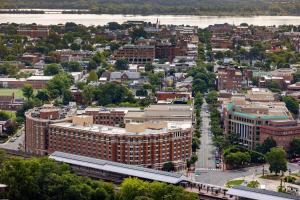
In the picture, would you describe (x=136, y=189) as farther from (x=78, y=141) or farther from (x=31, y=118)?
(x=31, y=118)

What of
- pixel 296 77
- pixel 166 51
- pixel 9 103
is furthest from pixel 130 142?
pixel 166 51

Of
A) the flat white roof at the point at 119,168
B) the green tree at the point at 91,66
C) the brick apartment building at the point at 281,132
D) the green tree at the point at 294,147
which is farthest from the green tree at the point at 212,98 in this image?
the flat white roof at the point at 119,168

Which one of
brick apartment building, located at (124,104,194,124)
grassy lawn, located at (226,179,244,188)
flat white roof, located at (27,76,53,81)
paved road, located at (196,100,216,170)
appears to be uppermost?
brick apartment building, located at (124,104,194,124)

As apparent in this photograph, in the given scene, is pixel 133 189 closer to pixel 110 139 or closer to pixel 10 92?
pixel 110 139

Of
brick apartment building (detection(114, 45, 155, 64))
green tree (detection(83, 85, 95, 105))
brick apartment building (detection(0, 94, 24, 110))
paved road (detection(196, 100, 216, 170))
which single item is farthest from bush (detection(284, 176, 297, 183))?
brick apartment building (detection(114, 45, 155, 64))

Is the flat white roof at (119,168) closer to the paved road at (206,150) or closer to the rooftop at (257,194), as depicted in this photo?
the rooftop at (257,194)

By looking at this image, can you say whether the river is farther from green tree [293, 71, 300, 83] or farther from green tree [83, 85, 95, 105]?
green tree [83, 85, 95, 105]
